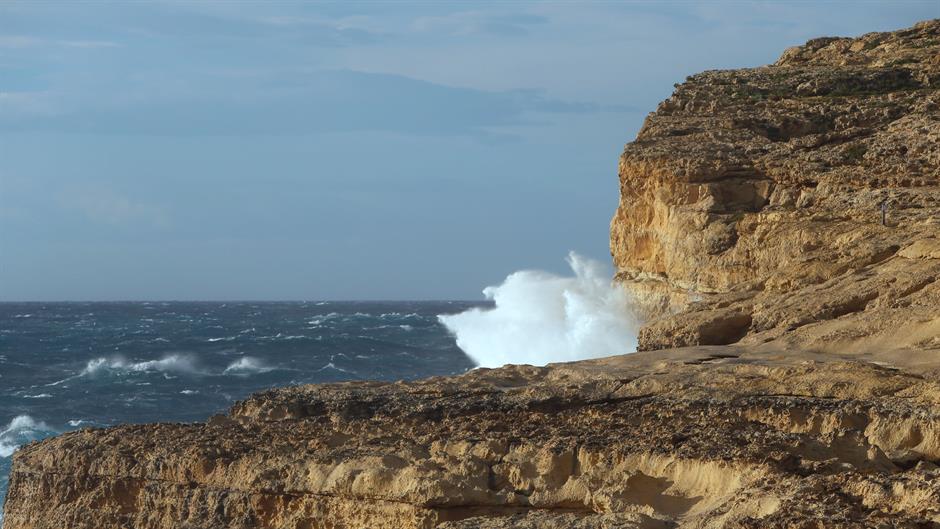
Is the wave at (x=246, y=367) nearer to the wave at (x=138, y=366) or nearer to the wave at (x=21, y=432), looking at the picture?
the wave at (x=138, y=366)

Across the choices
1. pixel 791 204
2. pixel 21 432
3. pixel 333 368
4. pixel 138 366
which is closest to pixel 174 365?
pixel 138 366

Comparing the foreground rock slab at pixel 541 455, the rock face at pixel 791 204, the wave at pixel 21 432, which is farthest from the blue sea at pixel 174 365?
the rock face at pixel 791 204

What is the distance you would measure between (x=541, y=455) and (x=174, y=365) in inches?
1522

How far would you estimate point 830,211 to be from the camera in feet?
74.1

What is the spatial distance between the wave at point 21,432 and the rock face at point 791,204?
49.8 ft

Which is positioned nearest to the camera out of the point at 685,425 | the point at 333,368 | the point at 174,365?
the point at 685,425

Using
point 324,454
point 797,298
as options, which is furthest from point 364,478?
point 797,298

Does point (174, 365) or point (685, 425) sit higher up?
point (685, 425)

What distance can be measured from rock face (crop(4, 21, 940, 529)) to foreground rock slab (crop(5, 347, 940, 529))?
0.03 meters

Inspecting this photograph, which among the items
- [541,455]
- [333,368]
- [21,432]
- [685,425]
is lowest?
[21,432]

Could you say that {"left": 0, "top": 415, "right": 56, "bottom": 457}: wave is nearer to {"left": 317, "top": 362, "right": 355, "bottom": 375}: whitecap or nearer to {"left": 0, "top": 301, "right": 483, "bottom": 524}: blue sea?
{"left": 0, "top": 301, "right": 483, "bottom": 524}: blue sea

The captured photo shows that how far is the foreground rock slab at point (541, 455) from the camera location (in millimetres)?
11359

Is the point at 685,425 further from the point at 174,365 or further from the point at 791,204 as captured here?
the point at 174,365

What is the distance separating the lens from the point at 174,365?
50.0 m
